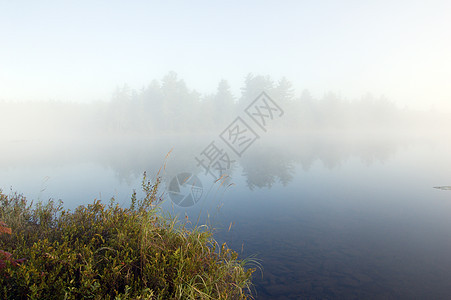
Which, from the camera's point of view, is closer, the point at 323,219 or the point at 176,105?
the point at 323,219

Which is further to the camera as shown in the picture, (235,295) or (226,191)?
(226,191)

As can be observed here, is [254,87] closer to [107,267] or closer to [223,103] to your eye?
[223,103]

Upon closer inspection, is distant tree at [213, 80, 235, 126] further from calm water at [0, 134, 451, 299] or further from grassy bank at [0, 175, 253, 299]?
grassy bank at [0, 175, 253, 299]

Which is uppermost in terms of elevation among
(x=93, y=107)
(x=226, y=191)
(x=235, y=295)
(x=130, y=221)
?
(x=93, y=107)

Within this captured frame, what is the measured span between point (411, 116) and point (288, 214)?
171m

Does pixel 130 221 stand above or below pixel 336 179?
above

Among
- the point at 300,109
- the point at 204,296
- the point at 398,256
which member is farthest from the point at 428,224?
the point at 300,109

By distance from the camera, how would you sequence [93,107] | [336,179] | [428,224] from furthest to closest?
[93,107] < [336,179] < [428,224]

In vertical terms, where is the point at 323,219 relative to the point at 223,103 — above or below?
below

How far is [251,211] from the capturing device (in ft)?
35.6

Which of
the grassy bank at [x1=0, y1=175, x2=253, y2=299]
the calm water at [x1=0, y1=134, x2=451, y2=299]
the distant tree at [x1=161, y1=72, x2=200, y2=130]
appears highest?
the distant tree at [x1=161, y1=72, x2=200, y2=130]

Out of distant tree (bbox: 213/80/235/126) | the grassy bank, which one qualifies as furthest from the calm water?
distant tree (bbox: 213/80/235/126)

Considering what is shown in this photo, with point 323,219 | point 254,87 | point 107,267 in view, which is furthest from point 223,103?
point 107,267

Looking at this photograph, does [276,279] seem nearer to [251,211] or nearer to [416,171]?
[251,211]
